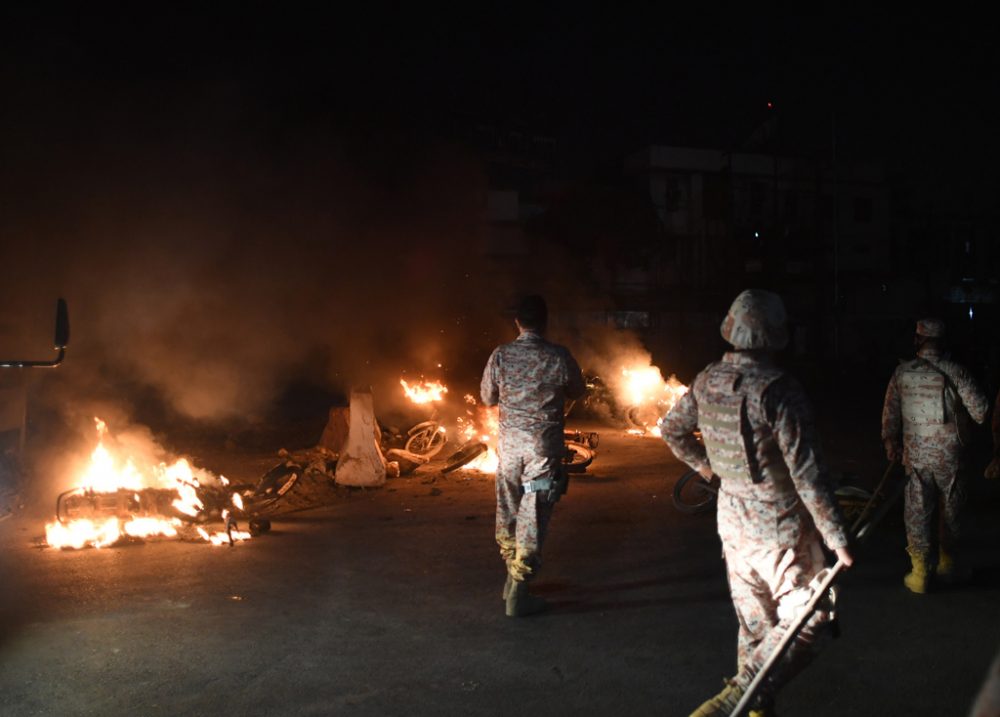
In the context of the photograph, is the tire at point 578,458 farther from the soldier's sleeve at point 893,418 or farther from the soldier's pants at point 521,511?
the soldier's pants at point 521,511

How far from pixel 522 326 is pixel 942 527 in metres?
3.25

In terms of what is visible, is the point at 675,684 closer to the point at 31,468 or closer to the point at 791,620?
the point at 791,620

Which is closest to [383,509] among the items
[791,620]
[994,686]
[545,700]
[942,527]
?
[545,700]

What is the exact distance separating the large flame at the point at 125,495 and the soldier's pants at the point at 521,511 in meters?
3.21

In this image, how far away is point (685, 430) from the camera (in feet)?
11.1

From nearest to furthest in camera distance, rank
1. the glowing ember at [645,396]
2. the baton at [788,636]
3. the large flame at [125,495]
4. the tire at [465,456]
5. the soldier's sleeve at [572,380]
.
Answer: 1. the baton at [788,636]
2. the soldier's sleeve at [572,380]
3. the large flame at [125,495]
4. the tire at [465,456]
5. the glowing ember at [645,396]

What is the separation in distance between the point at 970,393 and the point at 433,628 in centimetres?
385

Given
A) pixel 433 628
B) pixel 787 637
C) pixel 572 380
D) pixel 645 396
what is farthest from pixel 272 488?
pixel 645 396

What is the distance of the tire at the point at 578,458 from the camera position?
9.92 m

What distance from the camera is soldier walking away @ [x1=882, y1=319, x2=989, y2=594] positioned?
509cm

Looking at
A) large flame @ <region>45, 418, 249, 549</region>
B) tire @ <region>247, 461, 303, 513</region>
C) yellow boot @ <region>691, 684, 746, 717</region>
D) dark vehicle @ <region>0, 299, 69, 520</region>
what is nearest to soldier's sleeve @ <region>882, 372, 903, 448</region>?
yellow boot @ <region>691, 684, 746, 717</region>

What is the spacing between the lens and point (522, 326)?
4.97 meters

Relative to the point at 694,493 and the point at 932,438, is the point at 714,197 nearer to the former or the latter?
the point at 694,493

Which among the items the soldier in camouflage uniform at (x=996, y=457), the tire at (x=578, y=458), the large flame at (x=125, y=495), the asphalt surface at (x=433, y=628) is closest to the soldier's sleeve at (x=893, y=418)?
the asphalt surface at (x=433, y=628)
